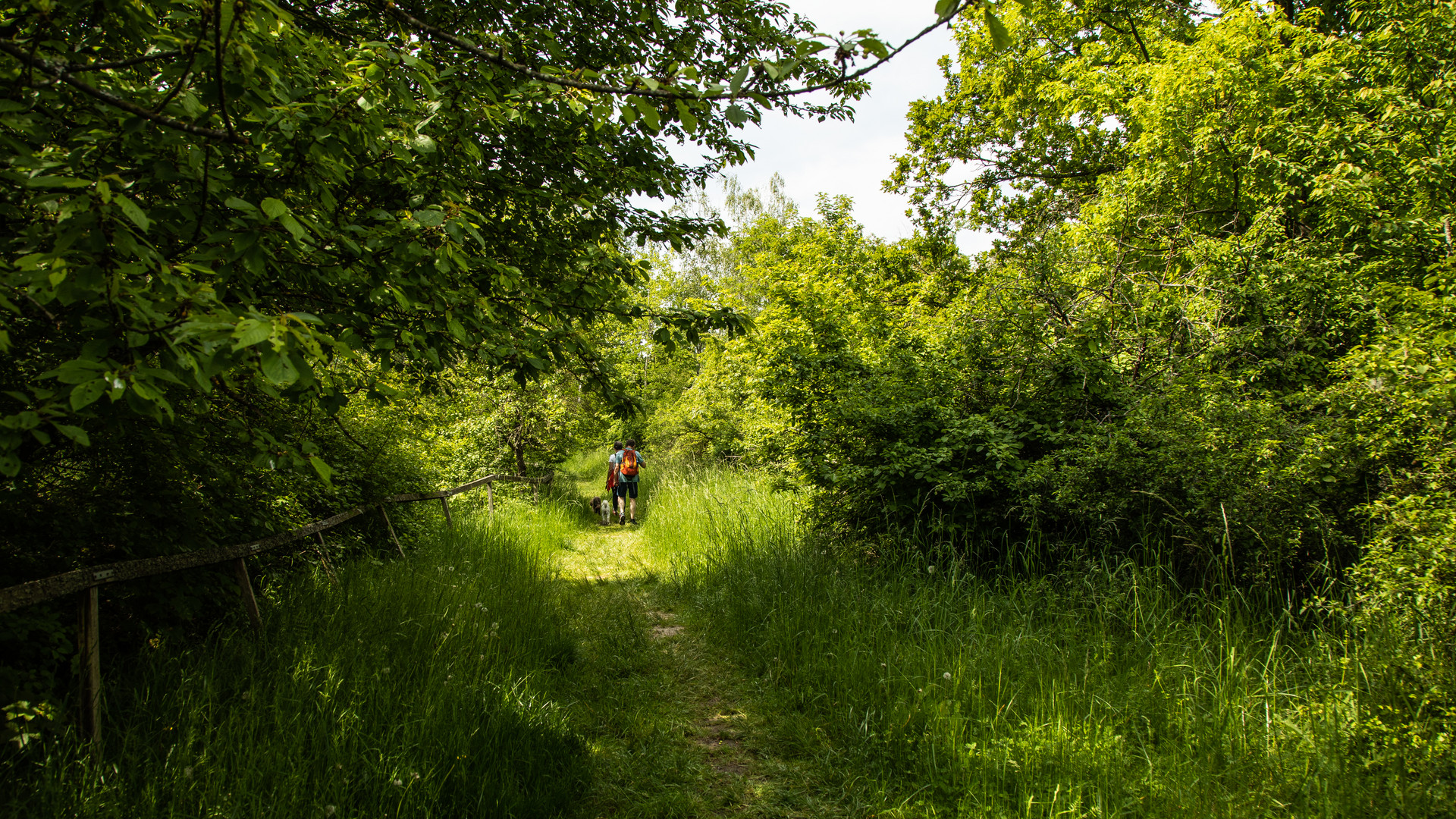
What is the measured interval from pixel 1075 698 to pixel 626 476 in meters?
9.56

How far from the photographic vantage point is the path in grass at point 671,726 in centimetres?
324

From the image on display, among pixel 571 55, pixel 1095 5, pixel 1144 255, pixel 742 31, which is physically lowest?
pixel 1144 255

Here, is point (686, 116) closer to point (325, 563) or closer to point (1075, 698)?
point (1075, 698)

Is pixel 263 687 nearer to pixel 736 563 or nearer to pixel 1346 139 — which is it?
pixel 736 563

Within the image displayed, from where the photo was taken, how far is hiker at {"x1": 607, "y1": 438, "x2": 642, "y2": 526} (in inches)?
475

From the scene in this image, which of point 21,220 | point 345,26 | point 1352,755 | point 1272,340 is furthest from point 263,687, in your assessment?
point 1272,340

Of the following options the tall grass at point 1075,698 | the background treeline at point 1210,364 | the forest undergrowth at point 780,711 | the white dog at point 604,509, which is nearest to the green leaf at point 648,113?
the background treeline at point 1210,364

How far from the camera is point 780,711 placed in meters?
4.11

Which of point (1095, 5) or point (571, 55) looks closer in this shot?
point (571, 55)

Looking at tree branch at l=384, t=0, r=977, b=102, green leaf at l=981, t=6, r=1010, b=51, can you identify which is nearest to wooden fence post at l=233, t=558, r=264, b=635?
tree branch at l=384, t=0, r=977, b=102

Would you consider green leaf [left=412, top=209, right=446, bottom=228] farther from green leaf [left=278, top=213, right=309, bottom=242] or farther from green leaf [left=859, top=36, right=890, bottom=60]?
green leaf [left=859, top=36, right=890, bottom=60]

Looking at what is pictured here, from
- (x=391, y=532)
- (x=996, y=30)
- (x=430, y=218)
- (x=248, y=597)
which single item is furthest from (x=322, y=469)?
(x=391, y=532)

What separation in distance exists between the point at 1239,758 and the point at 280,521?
18.8 feet

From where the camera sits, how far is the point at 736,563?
6727 millimetres
